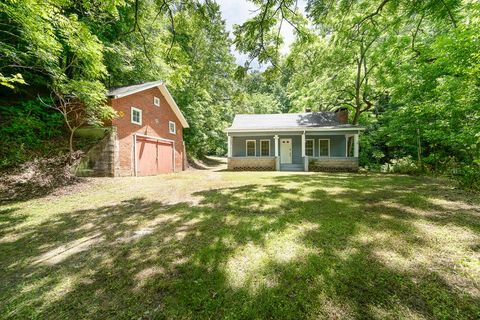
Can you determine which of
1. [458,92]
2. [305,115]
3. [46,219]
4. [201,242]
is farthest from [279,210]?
[305,115]

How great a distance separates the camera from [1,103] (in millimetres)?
9609

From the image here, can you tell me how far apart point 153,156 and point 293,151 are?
10.4m

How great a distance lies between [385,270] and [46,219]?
641 cm

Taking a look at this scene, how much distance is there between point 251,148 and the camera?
17.1 metres

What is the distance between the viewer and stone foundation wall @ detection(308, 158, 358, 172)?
555 inches

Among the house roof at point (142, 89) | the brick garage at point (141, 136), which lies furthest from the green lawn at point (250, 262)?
the house roof at point (142, 89)

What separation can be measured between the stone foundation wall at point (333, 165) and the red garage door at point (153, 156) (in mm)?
10236

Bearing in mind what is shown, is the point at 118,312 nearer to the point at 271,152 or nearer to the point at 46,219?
the point at 46,219

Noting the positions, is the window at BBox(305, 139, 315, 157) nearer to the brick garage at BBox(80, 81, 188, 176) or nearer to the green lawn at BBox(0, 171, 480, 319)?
the brick garage at BBox(80, 81, 188, 176)

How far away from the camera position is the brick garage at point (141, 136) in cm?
1021

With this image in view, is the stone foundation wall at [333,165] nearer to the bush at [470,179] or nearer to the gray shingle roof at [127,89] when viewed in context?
the bush at [470,179]

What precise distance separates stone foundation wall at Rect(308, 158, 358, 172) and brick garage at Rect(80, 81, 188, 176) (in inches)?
402

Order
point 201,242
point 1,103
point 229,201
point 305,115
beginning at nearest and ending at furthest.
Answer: point 201,242, point 229,201, point 1,103, point 305,115

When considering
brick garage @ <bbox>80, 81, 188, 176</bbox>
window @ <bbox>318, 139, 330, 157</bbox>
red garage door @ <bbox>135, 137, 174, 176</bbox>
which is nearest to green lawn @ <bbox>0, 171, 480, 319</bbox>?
brick garage @ <bbox>80, 81, 188, 176</bbox>
